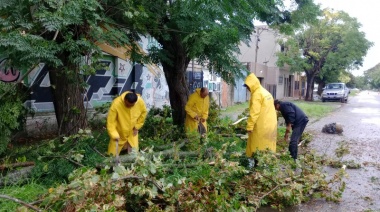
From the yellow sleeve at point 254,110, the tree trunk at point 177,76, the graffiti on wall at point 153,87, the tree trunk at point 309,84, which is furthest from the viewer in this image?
the tree trunk at point 309,84

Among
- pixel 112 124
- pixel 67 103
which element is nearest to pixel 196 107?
pixel 112 124

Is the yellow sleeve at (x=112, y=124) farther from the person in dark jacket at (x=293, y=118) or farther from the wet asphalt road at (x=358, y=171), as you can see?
the person in dark jacket at (x=293, y=118)

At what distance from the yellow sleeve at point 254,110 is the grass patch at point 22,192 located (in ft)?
10.1

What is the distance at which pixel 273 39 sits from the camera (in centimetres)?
3081

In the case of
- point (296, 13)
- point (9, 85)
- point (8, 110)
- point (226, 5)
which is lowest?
point (8, 110)

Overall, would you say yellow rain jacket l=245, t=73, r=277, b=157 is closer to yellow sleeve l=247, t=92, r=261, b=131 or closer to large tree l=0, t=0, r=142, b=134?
yellow sleeve l=247, t=92, r=261, b=131

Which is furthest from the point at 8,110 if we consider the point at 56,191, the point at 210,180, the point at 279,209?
the point at 279,209

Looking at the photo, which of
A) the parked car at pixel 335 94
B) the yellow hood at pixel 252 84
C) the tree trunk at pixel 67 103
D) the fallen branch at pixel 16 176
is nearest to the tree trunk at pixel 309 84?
the parked car at pixel 335 94

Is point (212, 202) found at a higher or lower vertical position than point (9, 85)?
lower

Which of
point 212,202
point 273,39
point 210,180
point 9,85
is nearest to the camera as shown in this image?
point 212,202

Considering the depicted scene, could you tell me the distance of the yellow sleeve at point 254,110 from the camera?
17.6 ft

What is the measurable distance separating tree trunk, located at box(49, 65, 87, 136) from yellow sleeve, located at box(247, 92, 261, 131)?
2.70 meters

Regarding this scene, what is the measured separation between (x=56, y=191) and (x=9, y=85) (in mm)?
2267

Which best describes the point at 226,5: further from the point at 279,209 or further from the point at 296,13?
the point at 296,13
